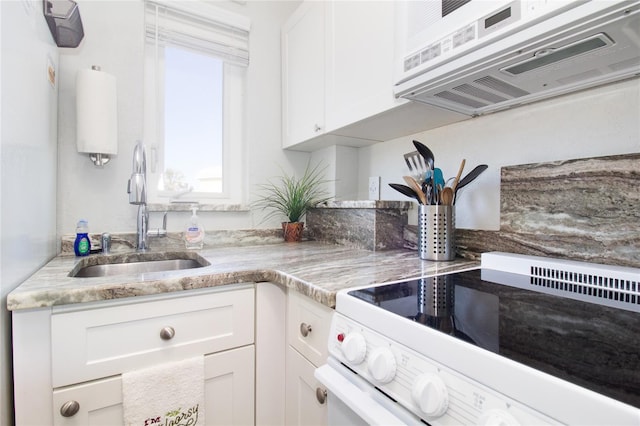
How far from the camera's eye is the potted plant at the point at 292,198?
1732mm

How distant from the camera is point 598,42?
0.65 metres

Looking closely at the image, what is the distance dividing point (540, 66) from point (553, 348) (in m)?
0.71

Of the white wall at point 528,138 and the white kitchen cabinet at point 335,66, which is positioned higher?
the white kitchen cabinet at point 335,66

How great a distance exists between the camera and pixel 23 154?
86cm

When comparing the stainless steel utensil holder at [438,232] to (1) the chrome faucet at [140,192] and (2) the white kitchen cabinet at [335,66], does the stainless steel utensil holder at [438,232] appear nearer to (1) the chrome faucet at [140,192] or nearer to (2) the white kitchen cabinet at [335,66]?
(2) the white kitchen cabinet at [335,66]

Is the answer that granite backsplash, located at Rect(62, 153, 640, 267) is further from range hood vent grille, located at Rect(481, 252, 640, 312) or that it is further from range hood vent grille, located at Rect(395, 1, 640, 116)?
range hood vent grille, located at Rect(395, 1, 640, 116)

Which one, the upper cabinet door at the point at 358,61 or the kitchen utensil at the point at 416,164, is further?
the kitchen utensil at the point at 416,164

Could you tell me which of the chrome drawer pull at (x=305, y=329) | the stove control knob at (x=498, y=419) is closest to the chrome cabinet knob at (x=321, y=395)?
the chrome drawer pull at (x=305, y=329)

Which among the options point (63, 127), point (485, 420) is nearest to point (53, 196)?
point (63, 127)

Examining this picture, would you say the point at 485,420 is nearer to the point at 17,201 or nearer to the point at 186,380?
the point at 186,380

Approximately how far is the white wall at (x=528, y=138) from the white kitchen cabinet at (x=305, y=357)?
2.44 feet

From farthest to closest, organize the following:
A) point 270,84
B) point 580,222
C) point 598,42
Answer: point 270,84 → point 580,222 → point 598,42

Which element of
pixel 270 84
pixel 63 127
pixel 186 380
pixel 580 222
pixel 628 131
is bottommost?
pixel 186 380

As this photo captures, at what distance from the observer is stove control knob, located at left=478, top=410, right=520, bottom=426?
0.35 metres
